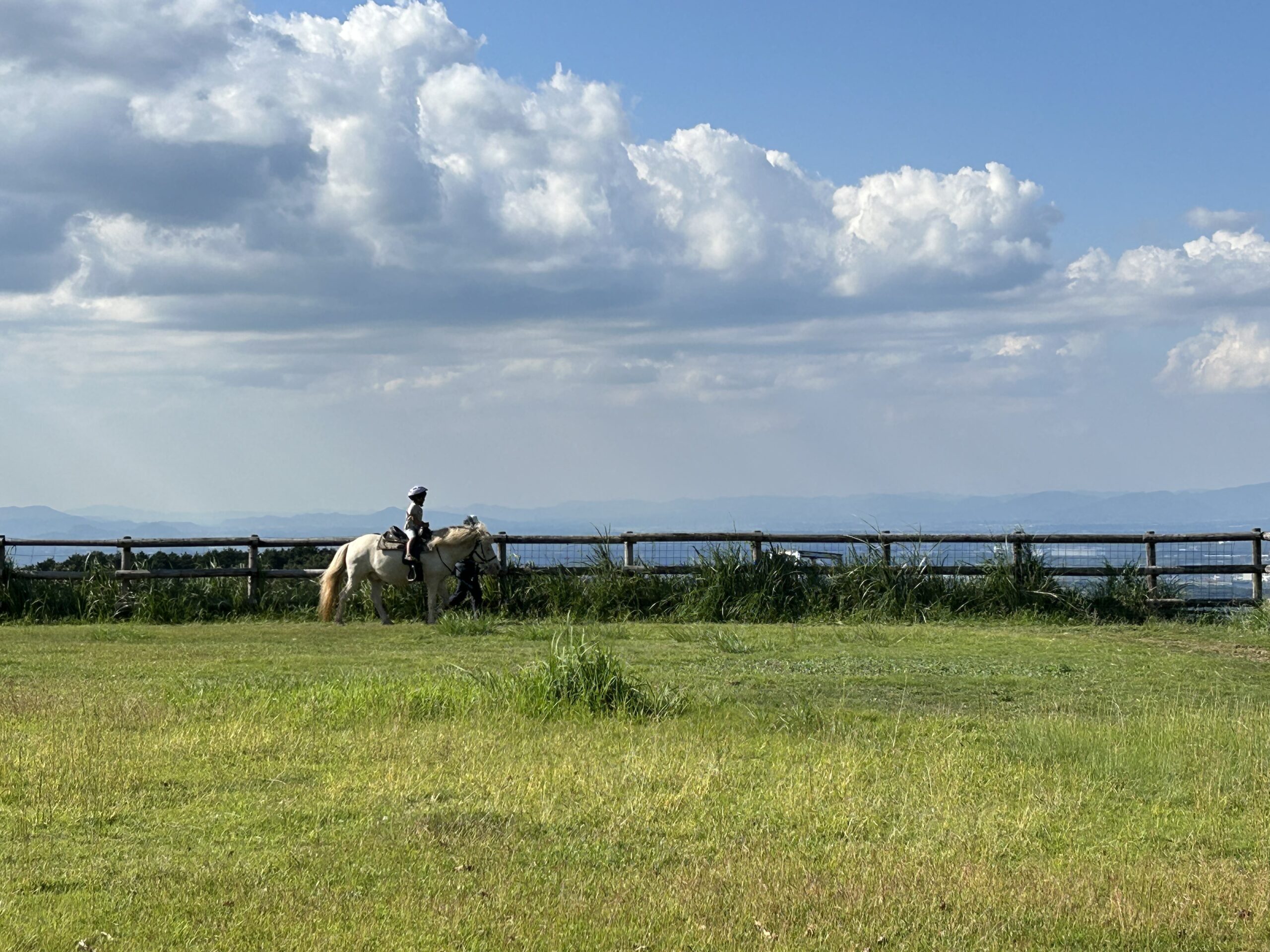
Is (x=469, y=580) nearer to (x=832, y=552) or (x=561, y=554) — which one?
(x=561, y=554)

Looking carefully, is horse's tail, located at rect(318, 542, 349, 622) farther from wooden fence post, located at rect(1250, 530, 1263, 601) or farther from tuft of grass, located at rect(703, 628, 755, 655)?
wooden fence post, located at rect(1250, 530, 1263, 601)

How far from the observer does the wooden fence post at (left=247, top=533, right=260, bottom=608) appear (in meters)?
23.2

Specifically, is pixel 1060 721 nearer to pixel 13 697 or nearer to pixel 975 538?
pixel 13 697

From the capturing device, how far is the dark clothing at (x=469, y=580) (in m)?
22.0

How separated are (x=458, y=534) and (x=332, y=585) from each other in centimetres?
214

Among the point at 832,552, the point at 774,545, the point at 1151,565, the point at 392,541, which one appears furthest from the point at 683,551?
the point at 1151,565

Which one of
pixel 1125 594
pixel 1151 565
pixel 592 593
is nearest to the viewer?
pixel 1125 594

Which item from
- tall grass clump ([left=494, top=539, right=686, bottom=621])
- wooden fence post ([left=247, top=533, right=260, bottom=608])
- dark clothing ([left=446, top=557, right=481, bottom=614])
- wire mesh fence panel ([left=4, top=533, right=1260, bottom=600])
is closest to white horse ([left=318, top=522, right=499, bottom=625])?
dark clothing ([left=446, top=557, right=481, bottom=614])

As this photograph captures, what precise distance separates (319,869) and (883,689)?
7476 mm

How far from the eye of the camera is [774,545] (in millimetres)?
22688

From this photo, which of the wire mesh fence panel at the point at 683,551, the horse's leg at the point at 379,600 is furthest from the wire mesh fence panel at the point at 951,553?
the horse's leg at the point at 379,600

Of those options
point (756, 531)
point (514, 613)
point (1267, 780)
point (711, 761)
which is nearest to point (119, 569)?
point (514, 613)

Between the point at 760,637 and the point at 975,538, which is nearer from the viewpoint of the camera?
the point at 760,637

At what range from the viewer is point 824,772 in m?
8.86
